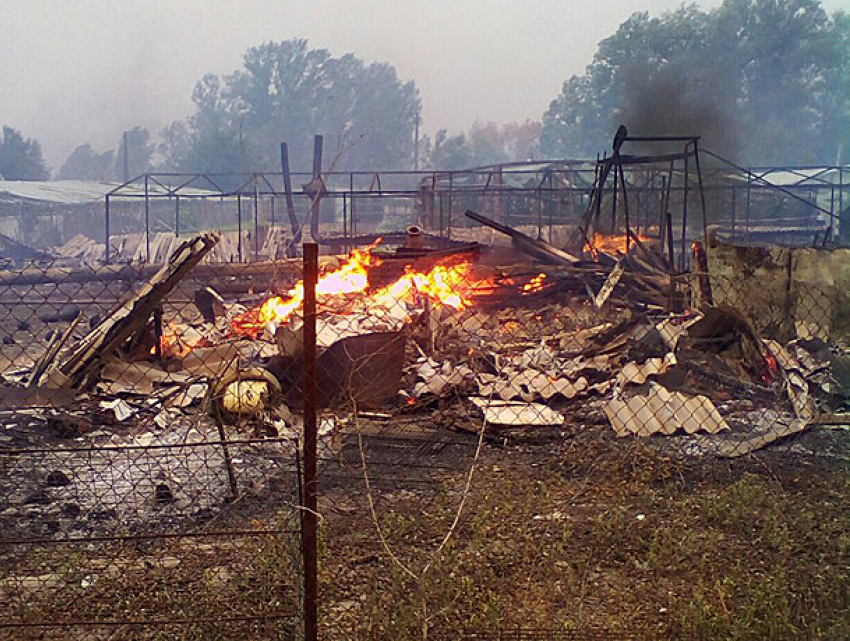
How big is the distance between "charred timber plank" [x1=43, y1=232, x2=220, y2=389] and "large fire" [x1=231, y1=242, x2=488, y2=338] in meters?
2.16

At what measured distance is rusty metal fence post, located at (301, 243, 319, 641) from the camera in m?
3.30

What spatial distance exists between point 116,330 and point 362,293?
12.0ft

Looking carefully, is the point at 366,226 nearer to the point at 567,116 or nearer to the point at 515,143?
the point at 567,116

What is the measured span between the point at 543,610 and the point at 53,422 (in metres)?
5.48

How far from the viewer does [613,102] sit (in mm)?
64312

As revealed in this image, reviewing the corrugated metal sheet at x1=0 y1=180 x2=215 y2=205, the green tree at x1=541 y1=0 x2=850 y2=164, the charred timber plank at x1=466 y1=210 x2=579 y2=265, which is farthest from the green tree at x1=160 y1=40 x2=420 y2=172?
the charred timber plank at x1=466 y1=210 x2=579 y2=265

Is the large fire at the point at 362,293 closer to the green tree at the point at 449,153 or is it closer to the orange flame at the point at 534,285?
the orange flame at the point at 534,285

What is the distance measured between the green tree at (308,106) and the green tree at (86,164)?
249 inches

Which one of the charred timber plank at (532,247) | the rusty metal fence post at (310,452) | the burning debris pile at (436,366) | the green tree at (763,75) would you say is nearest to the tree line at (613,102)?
the green tree at (763,75)

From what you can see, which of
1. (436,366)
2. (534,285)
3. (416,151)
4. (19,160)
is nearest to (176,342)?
(436,366)

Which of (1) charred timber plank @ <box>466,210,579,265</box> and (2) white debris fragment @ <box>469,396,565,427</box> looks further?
(1) charred timber plank @ <box>466,210,579,265</box>

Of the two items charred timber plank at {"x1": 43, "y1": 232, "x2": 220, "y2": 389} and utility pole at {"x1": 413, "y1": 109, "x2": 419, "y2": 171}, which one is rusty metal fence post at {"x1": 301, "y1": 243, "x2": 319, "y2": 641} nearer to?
charred timber plank at {"x1": 43, "y1": 232, "x2": 220, "y2": 389}

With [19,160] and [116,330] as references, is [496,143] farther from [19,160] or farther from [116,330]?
[116,330]

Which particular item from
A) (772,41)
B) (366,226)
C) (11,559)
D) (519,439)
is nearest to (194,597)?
(11,559)
